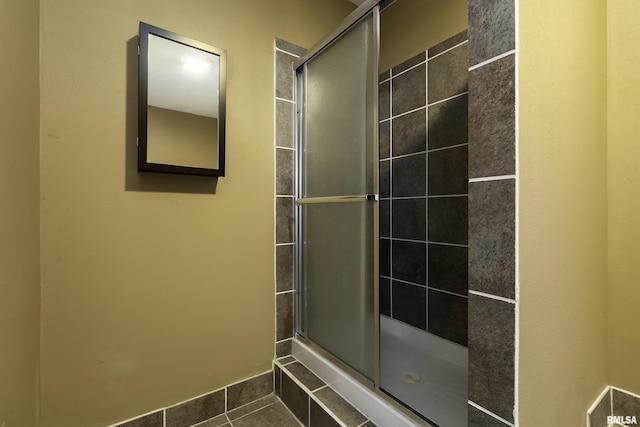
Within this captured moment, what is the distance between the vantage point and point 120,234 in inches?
39.6

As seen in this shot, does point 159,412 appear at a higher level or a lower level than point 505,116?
lower

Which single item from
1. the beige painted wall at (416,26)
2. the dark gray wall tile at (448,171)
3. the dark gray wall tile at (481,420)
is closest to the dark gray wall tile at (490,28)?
the dark gray wall tile at (481,420)

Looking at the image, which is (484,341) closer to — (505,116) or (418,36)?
(505,116)

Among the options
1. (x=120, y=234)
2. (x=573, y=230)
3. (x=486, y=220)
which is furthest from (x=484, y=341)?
(x=120, y=234)

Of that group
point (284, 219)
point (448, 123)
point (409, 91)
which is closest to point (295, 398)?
point (284, 219)

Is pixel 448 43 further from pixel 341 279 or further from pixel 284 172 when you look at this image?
pixel 341 279

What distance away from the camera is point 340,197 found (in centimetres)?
120

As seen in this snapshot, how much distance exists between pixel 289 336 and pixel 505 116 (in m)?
1.32

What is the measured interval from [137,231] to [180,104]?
51cm

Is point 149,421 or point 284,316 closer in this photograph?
point 149,421

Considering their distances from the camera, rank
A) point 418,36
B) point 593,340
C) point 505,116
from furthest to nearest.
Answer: point 418,36
point 593,340
point 505,116

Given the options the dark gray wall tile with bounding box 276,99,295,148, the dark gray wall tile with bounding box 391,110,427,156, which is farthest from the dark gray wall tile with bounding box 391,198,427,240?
the dark gray wall tile with bounding box 276,99,295,148

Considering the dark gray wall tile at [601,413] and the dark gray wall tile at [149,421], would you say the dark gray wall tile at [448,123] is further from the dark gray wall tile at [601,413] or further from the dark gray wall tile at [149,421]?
the dark gray wall tile at [149,421]

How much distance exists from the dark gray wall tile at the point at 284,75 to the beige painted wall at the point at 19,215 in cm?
87
